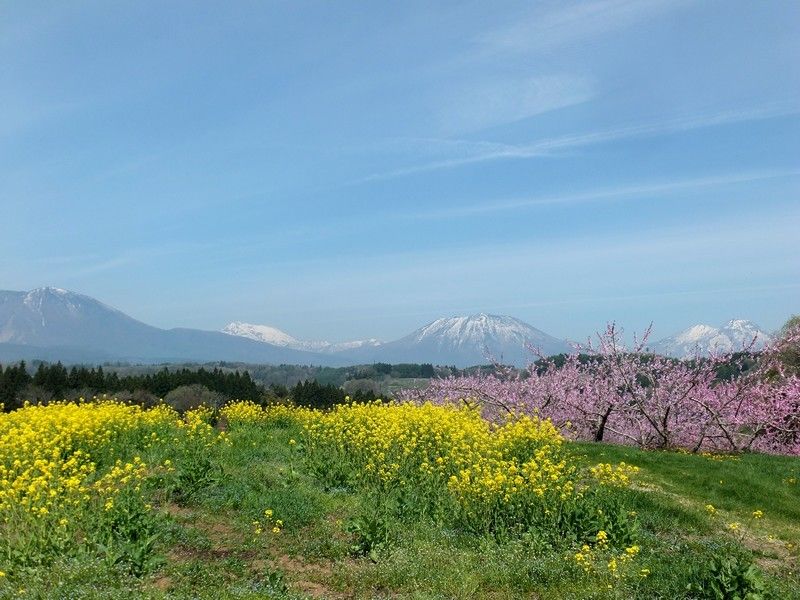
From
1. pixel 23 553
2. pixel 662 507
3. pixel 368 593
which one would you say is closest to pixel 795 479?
pixel 662 507

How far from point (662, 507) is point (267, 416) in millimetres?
15340

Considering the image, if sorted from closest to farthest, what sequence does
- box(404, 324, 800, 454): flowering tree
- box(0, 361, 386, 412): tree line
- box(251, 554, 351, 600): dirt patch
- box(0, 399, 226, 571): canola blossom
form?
1. box(251, 554, 351, 600): dirt patch
2. box(0, 399, 226, 571): canola blossom
3. box(404, 324, 800, 454): flowering tree
4. box(0, 361, 386, 412): tree line

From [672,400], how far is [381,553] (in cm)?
1652

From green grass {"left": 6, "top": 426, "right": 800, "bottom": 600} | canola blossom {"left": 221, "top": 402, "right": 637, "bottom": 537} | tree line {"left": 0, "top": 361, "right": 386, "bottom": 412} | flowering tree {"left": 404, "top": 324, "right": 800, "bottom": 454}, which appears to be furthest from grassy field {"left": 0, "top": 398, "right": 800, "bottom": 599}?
tree line {"left": 0, "top": 361, "right": 386, "bottom": 412}

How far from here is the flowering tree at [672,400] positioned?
77.6ft

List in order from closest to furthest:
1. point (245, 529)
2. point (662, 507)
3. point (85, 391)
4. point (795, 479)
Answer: point (245, 529)
point (662, 507)
point (795, 479)
point (85, 391)

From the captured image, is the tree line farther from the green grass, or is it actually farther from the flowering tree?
the green grass

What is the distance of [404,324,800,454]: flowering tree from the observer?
2364 centimetres

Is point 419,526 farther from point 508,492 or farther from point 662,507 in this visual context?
point 662,507

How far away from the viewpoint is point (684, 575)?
783 centimetres

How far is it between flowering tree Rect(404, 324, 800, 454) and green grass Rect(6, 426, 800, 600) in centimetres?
1016

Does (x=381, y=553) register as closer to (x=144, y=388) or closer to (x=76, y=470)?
(x=76, y=470)

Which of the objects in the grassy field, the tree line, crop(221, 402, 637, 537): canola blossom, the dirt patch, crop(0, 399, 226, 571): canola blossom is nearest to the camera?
the grassy field

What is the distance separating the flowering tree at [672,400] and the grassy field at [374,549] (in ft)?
32.4
